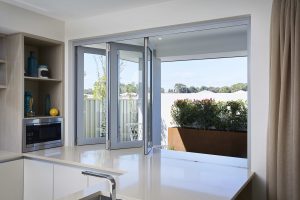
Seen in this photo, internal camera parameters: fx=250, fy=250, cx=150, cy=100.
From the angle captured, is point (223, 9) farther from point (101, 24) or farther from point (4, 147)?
point (4, 147)

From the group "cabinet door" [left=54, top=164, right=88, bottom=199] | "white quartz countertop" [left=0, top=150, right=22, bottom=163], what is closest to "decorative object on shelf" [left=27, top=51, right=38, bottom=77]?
"white quartz countertop" [left=0, top=150, right=22, bottom=163]

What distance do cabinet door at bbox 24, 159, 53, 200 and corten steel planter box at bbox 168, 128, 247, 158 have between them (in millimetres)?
1923

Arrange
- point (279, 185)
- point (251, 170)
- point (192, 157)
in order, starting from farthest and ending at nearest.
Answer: point (192, 157) < point (251, 170) < point (279, 185)

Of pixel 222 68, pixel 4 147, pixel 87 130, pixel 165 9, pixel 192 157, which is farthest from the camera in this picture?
pixel 222 68

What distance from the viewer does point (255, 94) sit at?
2.09 m

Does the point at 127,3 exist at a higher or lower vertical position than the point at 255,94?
higher

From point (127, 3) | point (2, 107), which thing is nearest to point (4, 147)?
point (2, 107)

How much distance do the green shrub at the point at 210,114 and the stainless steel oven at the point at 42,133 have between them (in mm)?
1730

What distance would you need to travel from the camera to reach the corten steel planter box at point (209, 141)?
3482 millimetres

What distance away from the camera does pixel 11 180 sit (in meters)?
2.59

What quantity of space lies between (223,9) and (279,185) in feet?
4.91

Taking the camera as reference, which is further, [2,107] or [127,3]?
[2,107]

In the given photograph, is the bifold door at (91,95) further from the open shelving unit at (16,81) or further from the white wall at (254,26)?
the white wall at (254,26)

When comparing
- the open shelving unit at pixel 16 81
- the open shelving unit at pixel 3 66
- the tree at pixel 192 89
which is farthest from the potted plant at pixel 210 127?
the open shelving unit at pixel 3 66
